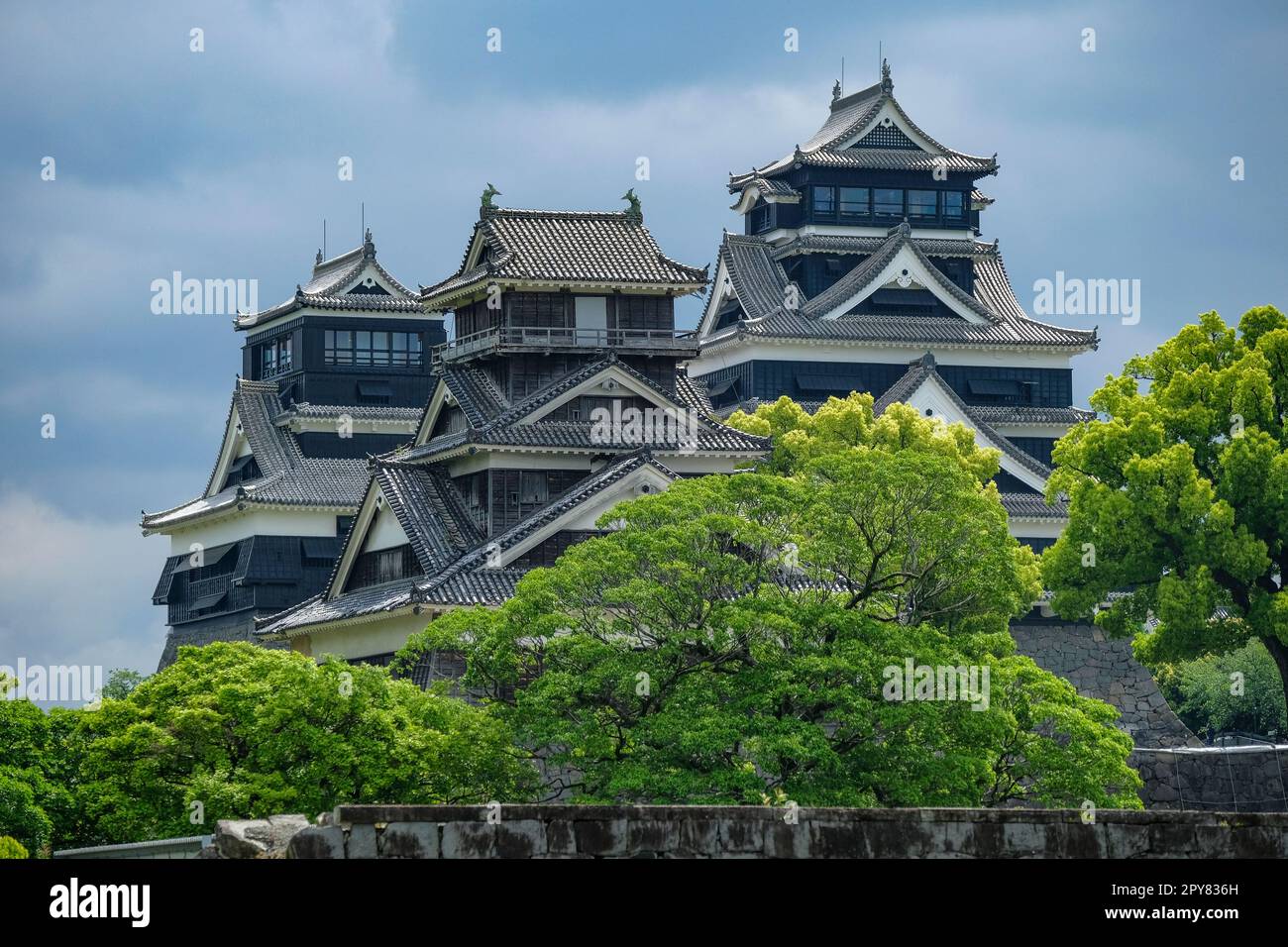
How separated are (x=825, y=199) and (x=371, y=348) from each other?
18102 mm

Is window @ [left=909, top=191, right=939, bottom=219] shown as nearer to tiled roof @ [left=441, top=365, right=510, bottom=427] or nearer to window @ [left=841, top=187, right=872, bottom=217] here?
window @ [left=841, top=187, right=872, bottom=217]

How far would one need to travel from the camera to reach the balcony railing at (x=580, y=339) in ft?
164

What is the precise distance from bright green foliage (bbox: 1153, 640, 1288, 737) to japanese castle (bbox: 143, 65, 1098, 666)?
883 cm

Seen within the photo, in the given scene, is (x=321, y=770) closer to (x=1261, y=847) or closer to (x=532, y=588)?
(x=532, y=588)

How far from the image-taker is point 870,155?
8094cm

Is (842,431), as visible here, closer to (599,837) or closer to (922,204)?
(922,204)

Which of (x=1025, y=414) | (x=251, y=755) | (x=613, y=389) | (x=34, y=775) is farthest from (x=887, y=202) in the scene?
(x=34, y=775)

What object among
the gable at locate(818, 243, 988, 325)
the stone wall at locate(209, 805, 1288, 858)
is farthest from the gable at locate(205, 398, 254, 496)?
the stone wall at locate(209, 805, 1288, 858)

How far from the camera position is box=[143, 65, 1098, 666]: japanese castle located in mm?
48125

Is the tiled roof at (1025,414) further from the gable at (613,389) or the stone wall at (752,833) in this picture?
the stone wall at (752,833)

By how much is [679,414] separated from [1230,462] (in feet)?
41.4

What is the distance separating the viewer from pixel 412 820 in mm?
17234

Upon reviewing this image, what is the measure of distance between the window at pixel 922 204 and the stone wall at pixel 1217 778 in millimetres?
41459

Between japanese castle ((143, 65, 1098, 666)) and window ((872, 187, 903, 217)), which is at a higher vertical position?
window ((872, 187, 903, 217))
